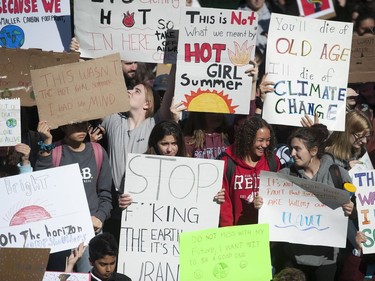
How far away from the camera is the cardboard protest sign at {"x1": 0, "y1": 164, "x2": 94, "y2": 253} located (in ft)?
28.0

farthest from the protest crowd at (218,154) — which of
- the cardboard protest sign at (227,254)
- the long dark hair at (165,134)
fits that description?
the cardboard protest sign at (227,254)

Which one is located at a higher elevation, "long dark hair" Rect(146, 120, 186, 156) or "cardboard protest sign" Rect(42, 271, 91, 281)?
"long dark hair" Rect(146, 120, 186, 156)

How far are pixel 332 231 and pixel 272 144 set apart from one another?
0.91 m

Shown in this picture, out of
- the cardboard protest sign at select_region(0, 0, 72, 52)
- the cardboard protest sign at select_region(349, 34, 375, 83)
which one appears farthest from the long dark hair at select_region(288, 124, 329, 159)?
the cardboard protest sign at select_region(0, 0, 72, 52)

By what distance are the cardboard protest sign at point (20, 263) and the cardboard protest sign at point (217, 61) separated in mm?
2165

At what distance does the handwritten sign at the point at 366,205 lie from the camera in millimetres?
9203

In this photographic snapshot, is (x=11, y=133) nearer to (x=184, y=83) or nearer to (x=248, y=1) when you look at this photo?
(x=184, y=83)

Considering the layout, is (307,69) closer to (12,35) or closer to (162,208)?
(162,208)

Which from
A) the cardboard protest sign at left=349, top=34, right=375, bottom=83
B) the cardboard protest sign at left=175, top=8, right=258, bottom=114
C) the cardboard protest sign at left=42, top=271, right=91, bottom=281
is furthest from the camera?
the cardboard protest sign at left=349, top=34, right=375, bottom=83

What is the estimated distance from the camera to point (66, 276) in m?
8.02

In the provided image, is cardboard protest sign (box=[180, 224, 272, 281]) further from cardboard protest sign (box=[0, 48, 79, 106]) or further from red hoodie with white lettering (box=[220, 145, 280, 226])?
cardboard protest sign (box=[0, 48, 79, 106])

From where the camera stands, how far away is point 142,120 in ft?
31.2

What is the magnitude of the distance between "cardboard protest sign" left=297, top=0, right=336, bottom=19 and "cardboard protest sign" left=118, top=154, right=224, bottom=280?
A: 340cm

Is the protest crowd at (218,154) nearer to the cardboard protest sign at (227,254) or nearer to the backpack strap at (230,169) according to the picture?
the backpack strap at (230,169)
